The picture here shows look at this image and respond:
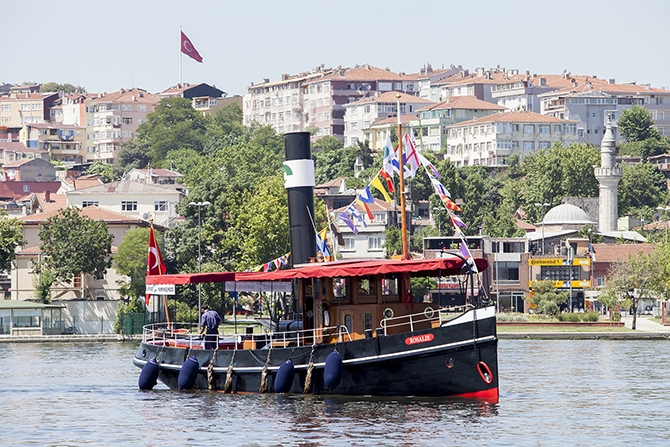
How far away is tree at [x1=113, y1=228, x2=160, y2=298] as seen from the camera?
103 m

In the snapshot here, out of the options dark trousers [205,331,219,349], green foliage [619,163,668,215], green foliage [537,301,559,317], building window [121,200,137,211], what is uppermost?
green foliage [619,163,668,215]

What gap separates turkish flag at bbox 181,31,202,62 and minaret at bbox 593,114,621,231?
49960 mm

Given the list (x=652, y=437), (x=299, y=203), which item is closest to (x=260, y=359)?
(x=299, y=203)

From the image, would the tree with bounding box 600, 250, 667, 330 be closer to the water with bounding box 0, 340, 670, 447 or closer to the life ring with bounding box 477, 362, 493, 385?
the water with bounding box 0, 340, 670, 447

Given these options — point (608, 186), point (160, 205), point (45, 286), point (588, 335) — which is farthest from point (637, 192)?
point (45, 286)

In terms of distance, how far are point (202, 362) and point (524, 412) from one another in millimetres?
11495

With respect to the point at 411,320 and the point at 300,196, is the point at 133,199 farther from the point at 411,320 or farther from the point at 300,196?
the point at 411,320

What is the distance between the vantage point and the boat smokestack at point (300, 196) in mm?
49719

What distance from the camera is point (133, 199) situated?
459 ft

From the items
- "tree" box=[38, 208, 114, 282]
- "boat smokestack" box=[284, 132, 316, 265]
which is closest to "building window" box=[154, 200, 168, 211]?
"tree" box=[38, 208, 114, 282]

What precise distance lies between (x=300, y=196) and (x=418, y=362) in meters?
10.2

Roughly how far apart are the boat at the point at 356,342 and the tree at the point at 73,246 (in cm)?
5534

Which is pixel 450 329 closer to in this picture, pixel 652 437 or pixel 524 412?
pixel 524 412

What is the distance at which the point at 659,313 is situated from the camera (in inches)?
4719
